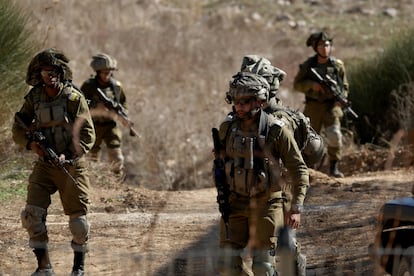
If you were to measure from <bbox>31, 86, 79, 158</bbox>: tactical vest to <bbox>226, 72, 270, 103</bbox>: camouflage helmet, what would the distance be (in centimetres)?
158

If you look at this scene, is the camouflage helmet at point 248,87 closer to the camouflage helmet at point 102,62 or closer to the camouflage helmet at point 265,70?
the camouflage helmet at point 265,70

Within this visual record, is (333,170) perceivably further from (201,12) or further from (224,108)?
(201,12)

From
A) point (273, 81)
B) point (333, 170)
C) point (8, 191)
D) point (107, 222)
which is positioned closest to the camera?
point (273, 81)

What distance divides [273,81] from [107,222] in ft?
9.70

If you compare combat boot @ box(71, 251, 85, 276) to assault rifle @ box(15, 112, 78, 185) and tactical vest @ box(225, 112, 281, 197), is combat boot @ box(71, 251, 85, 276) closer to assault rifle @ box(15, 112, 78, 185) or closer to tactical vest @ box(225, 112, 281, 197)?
assault rifle @ box(15, 112, 78, 185)

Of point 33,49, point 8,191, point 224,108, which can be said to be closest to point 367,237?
point 8,191

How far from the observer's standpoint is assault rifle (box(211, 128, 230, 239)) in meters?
5.84

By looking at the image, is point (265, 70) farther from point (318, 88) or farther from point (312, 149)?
point (318, 88)

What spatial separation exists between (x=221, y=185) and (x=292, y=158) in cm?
45

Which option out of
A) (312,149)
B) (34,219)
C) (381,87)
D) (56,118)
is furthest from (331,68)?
(34,219)

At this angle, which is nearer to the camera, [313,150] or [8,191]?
[313,150]

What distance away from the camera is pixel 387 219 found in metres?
5.79

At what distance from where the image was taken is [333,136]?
11.4m

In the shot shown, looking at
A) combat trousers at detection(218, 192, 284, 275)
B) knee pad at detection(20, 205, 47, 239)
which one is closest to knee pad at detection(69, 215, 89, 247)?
knee pad at detection(20, 205, 47, 239)
